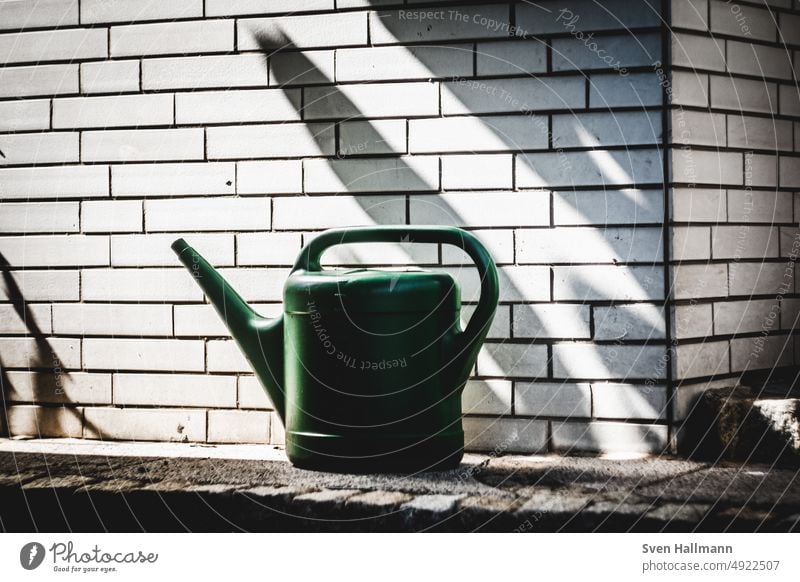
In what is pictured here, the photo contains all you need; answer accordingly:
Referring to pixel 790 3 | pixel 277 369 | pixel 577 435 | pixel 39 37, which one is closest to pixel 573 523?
pixel 577 435

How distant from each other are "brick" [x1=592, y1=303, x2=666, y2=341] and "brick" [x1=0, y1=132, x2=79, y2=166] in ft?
6.47

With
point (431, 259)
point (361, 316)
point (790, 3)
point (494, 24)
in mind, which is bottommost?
point (361, 316)

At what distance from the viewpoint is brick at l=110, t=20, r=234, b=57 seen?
7.68ft

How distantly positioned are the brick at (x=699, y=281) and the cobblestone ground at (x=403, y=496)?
21.2 inches

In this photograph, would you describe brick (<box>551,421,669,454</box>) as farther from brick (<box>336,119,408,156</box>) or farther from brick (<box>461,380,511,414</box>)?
brick (<box>336,119,408,156</box>)

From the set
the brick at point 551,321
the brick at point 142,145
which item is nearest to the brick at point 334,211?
the brick at point 142,145

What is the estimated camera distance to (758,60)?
2352 millimetres

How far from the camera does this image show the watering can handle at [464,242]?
1826 mm

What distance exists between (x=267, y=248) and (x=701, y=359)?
59.3 inches

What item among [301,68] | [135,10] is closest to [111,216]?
[135,10]

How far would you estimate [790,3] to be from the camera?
2453mm

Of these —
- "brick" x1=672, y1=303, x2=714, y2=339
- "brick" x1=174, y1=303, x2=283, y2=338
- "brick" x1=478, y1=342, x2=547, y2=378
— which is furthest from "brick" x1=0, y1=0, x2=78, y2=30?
"brick" x1=672, y1=303, x2=714, y2=339
